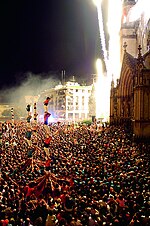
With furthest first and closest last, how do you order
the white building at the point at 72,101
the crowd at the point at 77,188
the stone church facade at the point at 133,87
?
the white building at the point at 72,101, the stone church facade at the point at 133,87, the crowd at the point at 77,188

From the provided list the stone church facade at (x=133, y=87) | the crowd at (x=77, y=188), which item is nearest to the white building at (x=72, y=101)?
the stone church facade at (x=133, y=87)

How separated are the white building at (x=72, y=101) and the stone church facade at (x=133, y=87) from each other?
47296 mm

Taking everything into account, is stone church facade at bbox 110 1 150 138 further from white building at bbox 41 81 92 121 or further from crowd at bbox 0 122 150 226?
white building at bbox 41 81 92 121

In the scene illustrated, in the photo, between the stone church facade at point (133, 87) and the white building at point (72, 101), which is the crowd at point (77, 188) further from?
the white building at point (72, 101)

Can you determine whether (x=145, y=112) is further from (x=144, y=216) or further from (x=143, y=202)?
(x=144, y=216)

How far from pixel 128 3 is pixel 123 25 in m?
3.85

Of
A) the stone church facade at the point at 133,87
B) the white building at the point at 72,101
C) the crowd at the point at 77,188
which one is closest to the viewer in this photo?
the crowd at the point at 77,188

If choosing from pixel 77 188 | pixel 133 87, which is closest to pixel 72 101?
pixel 133 87

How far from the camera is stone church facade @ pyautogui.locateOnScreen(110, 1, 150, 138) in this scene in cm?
2475

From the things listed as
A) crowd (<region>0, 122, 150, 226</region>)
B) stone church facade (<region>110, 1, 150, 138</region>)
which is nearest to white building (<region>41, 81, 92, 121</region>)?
stone church facade (<region>110, 1, 150, 138</region>)

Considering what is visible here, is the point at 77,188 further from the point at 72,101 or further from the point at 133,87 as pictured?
the point at 72,101

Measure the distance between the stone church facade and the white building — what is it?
47.3 metres

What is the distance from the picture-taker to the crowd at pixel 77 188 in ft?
32.1

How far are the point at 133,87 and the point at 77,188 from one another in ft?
52.4
